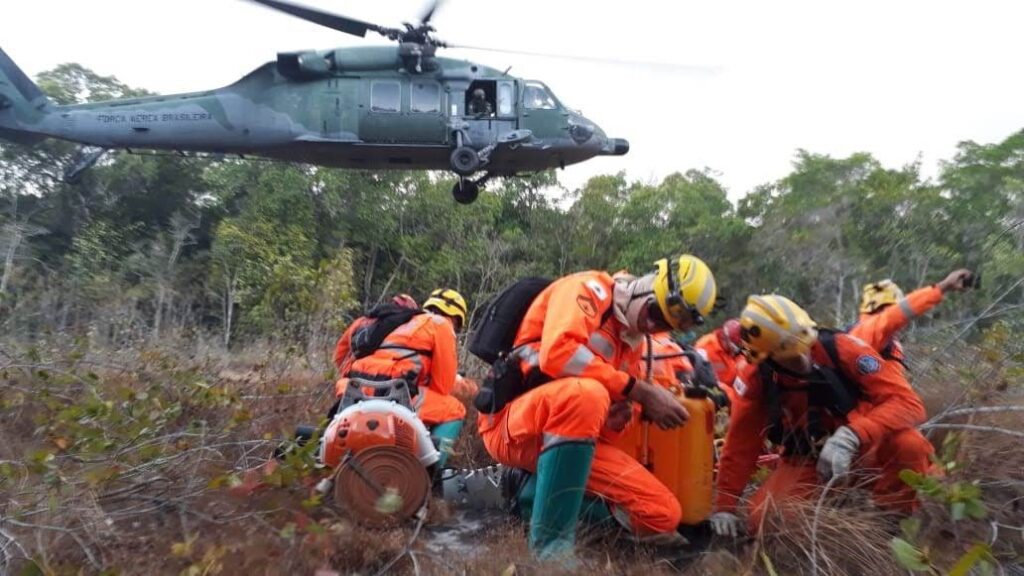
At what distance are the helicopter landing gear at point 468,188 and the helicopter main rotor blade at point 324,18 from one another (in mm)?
2590

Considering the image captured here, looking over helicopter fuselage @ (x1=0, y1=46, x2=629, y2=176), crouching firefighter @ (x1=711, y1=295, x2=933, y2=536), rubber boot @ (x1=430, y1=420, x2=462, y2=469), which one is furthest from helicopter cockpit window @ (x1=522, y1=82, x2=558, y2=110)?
crouching firefighter @ (x1=711, y1=295, x2=933, y2=536)

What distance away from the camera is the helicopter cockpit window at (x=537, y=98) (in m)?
11.8

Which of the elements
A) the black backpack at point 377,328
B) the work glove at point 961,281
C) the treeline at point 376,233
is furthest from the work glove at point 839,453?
the treeline at point 376,233

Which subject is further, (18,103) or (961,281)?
(18,103)

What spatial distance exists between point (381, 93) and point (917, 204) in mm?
9050

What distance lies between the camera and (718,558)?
10.5 feet

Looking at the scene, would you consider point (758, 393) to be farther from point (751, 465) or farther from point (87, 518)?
point (87, 518)

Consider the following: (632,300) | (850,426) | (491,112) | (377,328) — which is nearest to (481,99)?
(491,112)

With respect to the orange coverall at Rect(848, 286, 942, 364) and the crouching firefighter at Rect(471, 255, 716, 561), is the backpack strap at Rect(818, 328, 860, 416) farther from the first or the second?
the crouching firefighter at Rect(471, 255, 716, 561)

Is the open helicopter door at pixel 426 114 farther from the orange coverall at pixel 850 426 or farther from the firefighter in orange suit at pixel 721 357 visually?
the orange coverall at pixel 850 426

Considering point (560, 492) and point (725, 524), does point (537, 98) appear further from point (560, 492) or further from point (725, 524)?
point (560, 492)

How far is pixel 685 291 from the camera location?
334 centimetres

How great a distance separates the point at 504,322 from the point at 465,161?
7.78 metres

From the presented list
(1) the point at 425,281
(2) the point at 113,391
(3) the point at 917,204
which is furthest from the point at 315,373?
(3) the point at 917,204
